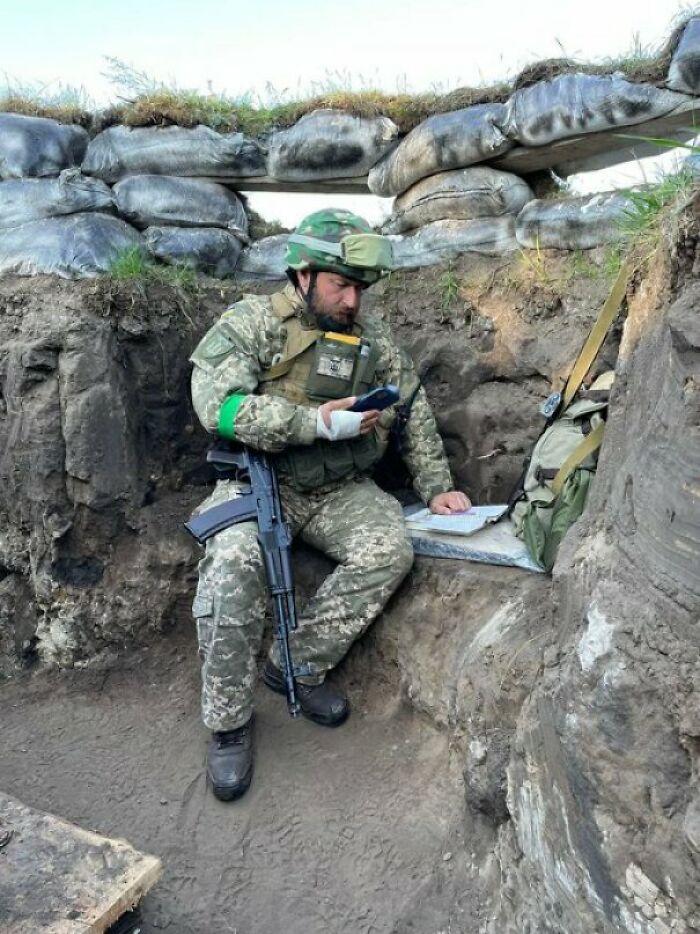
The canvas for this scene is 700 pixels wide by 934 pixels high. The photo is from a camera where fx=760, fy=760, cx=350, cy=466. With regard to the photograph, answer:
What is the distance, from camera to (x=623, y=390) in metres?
2.19

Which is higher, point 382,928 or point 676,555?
point 676,555

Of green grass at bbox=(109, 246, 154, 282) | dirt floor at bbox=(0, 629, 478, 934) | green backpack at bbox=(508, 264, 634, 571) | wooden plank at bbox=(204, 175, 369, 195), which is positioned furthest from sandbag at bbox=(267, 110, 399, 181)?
dirt floor at bbox=(0, 629, 478, 934)

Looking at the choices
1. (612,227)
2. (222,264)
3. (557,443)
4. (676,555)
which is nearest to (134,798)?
(557,443)

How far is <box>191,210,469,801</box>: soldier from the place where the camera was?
2914mm

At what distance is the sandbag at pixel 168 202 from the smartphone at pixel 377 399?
1.90m

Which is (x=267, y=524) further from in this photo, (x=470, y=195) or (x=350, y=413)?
(x=470, y=195)

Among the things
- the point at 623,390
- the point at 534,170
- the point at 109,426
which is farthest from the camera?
the point at 534,170

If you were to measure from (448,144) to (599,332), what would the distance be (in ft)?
5.83

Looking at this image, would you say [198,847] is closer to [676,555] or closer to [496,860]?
[496,860]

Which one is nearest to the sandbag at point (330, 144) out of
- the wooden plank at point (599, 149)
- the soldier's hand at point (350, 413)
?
the wooden plank at point (599, 149)

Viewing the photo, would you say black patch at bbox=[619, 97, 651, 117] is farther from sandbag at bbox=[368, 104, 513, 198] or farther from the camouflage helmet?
the camouflage helmet

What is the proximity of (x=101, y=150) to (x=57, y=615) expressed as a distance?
8.56ft

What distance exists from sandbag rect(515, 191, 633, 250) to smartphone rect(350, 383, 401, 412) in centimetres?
141

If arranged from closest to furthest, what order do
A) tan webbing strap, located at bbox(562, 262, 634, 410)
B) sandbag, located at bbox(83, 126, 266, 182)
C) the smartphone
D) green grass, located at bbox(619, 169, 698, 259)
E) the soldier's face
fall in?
green grass, located at bbox(619, 169, 698, 259)
tan webbing strap, located at bbox(562, 262, 634, 410)
the smartphone
the soldier's face
sandbag, located at bbox(83, 126, 266, 182)
